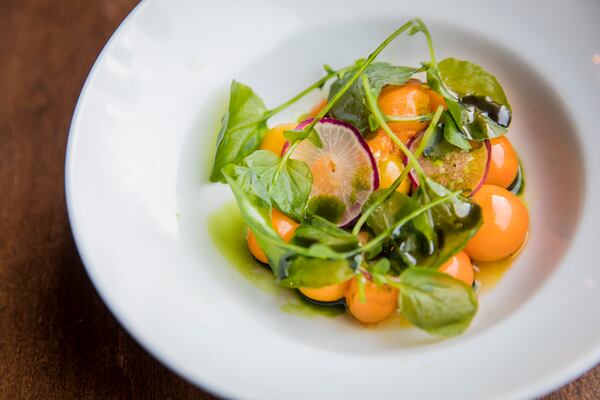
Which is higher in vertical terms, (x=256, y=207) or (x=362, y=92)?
(x=362, y=92)

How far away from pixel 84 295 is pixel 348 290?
647 mm

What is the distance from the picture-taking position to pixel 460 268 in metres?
1.36

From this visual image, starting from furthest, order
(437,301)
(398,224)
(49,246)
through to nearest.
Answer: (49,246)
(398,224)
(437,301)

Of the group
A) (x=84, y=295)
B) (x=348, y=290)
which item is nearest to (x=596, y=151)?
(x=348, y=290)

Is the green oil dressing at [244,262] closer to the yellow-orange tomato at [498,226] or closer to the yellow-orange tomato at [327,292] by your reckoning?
the yellow-orange tomato at [327,292]

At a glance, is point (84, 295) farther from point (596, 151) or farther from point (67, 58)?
point (596, 151)

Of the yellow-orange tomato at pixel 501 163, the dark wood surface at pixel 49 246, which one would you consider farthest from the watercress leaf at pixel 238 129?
the yellow-orange tomato at pixel 501 163

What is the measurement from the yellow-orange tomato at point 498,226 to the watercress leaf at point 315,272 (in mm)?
365

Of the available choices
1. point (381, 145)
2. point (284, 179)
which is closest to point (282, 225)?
point (284, 179)

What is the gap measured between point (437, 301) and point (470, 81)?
2.13ft

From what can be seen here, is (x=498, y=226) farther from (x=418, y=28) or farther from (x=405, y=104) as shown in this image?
(x=418, y=28)

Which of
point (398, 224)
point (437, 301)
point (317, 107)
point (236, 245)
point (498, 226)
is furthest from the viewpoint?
point (317, 107)

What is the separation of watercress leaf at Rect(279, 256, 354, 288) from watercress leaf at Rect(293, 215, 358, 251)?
4 cm

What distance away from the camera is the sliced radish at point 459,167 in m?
1.46
